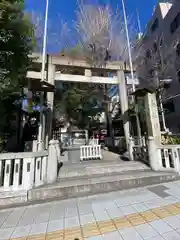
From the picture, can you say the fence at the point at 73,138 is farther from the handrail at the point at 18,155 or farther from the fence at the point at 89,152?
the handrail at the point at 18,155

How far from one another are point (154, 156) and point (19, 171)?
3.62m

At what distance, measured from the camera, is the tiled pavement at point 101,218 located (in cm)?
197

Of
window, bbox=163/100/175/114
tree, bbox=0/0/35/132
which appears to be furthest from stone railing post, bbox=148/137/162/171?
window, bbox=163/100/175/114

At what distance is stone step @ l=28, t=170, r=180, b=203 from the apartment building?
31.1ft

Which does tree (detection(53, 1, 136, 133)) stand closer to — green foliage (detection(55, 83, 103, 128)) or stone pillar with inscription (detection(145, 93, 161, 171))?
green foliage (detection(55, 83, 103, 128))

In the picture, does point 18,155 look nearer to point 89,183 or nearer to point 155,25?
point 89,183

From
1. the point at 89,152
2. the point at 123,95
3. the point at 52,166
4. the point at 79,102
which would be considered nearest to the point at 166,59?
the point at 123,95

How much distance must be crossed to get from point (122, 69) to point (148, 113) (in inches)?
119

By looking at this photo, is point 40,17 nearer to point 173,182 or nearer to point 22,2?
point 22,2

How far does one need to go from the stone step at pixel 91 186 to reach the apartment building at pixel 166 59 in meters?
9.47

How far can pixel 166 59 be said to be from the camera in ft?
40.4

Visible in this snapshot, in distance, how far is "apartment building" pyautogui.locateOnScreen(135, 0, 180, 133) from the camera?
40.4 feet

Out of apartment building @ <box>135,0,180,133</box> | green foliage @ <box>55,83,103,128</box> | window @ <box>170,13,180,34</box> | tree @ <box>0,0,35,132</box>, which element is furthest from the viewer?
window @ <box>170,13,180,34</box>

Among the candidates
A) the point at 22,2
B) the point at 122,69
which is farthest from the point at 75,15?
the point at 22,2
